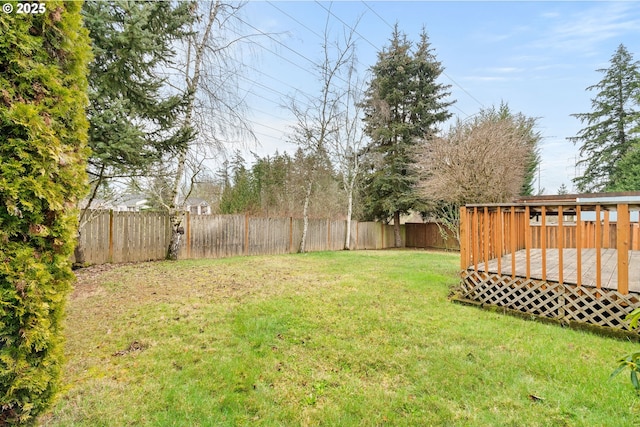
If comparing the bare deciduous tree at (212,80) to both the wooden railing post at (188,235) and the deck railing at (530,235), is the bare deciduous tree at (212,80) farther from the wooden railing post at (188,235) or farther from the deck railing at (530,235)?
the deck railing at (530,235)

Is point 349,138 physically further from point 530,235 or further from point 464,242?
point 530,235

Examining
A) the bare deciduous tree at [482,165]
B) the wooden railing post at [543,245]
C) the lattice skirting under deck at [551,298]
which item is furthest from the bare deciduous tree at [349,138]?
the wooden railing post at [543,245]

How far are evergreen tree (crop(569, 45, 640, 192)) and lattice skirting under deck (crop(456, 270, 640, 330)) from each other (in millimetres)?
19176

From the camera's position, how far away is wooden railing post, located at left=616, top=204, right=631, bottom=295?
334 cm

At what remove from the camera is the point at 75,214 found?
6.68 ft

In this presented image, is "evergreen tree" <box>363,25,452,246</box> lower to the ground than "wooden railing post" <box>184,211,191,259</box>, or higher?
higher

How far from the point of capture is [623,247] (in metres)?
3.36

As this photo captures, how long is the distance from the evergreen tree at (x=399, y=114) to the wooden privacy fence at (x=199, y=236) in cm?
331

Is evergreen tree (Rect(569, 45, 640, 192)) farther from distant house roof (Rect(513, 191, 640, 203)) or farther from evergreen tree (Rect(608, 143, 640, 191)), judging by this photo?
distant house roof (Rect(513, 191, 640, 203))

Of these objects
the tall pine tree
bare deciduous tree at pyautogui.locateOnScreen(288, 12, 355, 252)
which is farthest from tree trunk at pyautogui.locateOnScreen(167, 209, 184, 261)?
bare deciduous tree at pyautogui.locateOnScreen(288, 12, 355, 252)

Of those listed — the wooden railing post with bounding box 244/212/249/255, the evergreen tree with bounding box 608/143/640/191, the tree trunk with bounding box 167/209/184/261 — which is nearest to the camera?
the tree trunk with bounding box 167/209/184/261

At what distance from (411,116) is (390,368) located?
15125 mm

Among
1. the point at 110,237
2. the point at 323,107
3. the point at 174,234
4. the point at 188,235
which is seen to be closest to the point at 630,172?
the point at 323,107

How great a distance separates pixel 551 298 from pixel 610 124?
73.4 ft
